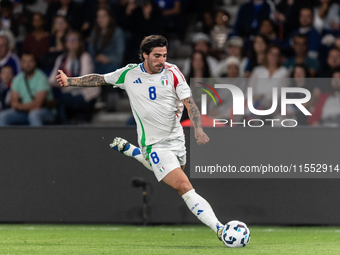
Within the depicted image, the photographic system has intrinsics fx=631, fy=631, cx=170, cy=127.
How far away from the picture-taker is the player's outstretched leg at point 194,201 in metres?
5.91

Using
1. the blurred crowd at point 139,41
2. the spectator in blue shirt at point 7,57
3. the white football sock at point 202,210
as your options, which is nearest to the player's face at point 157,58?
the white football sock at point 202,210

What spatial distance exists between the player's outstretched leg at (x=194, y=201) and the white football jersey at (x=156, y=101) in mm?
415

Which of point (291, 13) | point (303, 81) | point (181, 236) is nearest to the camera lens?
point (181, 236)

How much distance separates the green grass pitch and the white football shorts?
75 centimetres

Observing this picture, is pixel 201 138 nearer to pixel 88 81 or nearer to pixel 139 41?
pixel 88 81

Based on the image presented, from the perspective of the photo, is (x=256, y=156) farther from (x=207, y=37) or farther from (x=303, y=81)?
(x=207, y=37)

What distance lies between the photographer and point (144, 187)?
324 inches

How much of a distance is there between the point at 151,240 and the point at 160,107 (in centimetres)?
152

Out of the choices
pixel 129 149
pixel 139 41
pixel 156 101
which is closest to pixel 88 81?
pixel 156 101

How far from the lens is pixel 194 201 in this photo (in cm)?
600

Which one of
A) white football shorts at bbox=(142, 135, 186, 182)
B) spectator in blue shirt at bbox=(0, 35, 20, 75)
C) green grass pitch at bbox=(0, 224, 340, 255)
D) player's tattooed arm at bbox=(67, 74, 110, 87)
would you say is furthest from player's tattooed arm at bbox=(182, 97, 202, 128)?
spectator in blue shirt at bbox=(0, 35, 20, 75)

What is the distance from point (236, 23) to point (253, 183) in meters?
4.40

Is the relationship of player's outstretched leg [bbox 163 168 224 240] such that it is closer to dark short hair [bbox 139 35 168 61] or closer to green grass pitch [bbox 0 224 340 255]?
green grass pitch [bbox 0 224 340 255]

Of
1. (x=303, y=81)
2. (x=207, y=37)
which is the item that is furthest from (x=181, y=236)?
(x=207, y=37)
